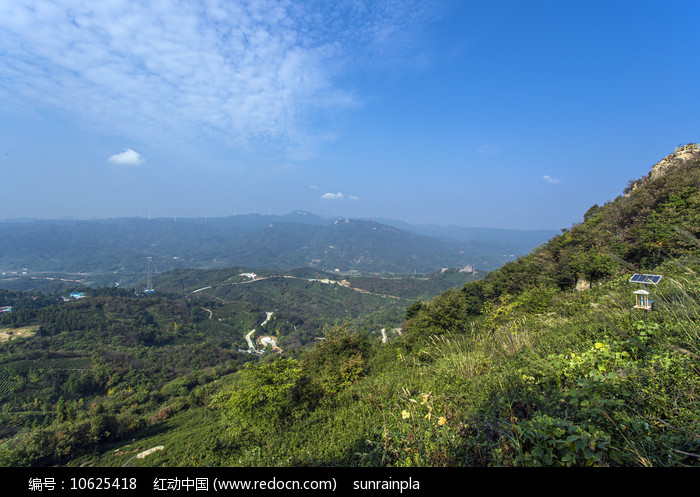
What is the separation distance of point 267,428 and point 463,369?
19.0 feet

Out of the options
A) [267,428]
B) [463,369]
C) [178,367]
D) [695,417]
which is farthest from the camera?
[178,367]

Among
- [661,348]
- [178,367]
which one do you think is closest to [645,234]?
[661,348]

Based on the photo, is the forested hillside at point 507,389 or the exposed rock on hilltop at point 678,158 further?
the exposed rock on hilltop at point 678,158

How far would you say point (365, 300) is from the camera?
396 ft

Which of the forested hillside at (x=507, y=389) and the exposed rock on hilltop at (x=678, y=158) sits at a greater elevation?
the exposed rock on hilltop at (x=678, y=158)

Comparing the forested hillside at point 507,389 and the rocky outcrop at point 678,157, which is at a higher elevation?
the rocky outcrop at point 678,157

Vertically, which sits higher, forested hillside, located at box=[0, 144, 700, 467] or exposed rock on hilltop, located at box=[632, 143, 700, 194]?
exposed rock on hilltop, located at box=[632, 143, 700, 194]

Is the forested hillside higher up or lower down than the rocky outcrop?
lower down

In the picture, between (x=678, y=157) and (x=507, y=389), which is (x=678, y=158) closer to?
(x=678, y=157)

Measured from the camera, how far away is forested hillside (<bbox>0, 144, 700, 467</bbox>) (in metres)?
2.14

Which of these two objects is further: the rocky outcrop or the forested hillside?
the rocky outcrop

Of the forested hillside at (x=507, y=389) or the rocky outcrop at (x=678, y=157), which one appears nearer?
the forested hillside at (x=507, y=389)

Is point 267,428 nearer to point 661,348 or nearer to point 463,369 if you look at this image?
point 463,369

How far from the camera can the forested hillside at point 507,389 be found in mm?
2141
